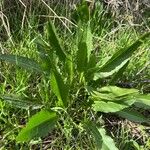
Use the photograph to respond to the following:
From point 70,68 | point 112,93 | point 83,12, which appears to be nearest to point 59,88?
point 70,68

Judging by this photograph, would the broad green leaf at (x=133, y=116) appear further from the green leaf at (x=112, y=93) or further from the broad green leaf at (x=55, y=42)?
the broad green leaf at (x=55, y=42)

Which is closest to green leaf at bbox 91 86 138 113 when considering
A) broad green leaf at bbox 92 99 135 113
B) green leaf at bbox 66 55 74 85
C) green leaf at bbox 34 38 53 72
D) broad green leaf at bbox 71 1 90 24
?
broad green leaf at bbox 92 99 135 113

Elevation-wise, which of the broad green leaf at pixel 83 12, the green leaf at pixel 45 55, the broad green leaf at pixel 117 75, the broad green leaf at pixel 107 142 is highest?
the broad green leaf at pixel 83 12

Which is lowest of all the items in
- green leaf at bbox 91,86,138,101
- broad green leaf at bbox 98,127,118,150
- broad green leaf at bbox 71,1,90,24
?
broad green leaf at bbox 98,127,118,150

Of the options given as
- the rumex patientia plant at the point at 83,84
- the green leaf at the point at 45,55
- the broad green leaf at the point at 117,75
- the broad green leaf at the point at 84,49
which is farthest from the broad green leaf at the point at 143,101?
the green leaf at the point at 45,55

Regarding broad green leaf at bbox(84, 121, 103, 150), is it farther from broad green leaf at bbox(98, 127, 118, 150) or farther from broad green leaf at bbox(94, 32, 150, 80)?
broad green leaf at bbox(94, 32, 150, 80)

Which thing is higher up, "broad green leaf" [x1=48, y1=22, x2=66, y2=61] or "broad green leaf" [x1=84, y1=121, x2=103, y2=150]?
"broad green leaf" [x1=48, y1=22, x2=66, y2=61]

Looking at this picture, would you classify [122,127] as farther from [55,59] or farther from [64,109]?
[55,59]
